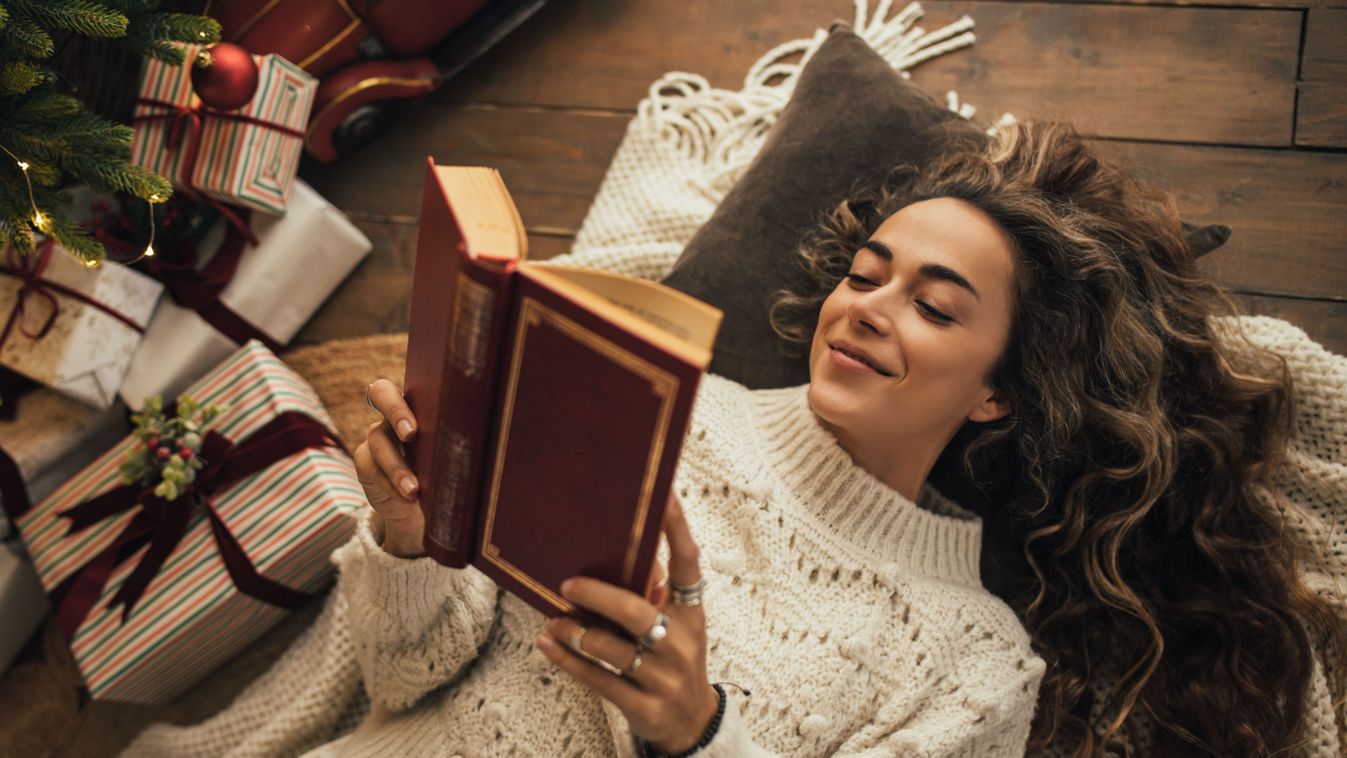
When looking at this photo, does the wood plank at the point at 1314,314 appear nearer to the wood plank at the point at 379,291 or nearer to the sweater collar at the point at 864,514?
the sweater collar at the point at 864,514

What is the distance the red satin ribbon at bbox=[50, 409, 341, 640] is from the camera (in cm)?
159

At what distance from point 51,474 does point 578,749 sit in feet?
Result: 3.74

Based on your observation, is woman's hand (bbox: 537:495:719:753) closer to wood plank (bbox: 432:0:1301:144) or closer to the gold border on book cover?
the gold border on book cover

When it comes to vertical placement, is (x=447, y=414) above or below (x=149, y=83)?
below

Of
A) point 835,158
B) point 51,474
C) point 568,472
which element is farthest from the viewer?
point 51,474

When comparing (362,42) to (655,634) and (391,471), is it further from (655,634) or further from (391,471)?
(655,634)

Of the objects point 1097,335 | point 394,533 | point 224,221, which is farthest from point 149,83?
point 1097,335

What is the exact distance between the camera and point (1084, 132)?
1.82 metres

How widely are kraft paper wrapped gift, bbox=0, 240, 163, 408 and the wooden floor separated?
379 mm

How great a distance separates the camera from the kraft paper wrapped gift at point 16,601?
1708 mm

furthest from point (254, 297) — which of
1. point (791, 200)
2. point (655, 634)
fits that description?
point (655, 634)

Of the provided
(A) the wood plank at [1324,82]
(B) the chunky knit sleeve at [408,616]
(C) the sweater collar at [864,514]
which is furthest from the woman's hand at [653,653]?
(A) the wood plank at [1324,82]

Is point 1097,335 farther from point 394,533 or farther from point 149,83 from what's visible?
point 149,83

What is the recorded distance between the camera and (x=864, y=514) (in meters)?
1.43
